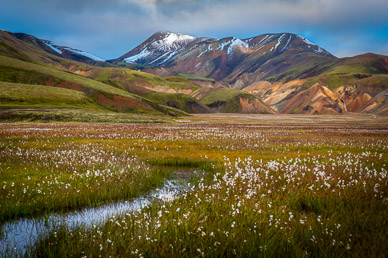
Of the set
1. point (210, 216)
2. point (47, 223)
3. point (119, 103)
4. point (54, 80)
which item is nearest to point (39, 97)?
point (119, 103)

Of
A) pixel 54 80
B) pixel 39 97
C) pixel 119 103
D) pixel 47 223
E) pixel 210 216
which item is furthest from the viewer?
pixel 54 80

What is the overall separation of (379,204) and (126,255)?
575 cm

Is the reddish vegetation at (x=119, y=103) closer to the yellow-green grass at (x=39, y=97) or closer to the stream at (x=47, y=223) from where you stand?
the yellow-green grass at (x=39, y=97)

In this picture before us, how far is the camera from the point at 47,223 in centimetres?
468

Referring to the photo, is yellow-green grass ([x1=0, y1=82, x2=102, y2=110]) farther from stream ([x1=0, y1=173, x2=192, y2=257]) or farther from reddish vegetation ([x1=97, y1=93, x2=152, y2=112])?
stream ([x1=0, y1=173, x2=192, y2=257])

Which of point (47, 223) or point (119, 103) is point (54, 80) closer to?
point (119, 103)

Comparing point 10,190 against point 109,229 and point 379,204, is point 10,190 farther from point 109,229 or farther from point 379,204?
point 379,204

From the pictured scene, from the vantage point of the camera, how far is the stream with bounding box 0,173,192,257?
150 inches

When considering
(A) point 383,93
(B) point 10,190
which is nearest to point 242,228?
(B) point 10,190

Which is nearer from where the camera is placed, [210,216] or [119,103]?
[210,216]

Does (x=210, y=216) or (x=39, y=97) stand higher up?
(x=39, y=97)

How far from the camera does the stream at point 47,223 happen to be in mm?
3812

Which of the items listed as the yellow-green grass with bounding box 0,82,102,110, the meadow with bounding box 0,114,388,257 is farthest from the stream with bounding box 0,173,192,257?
the yellow-green grass with bounding box 0,82,102,110

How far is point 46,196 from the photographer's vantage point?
5.84 metres
